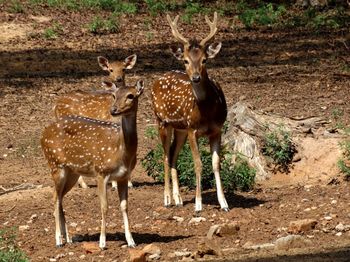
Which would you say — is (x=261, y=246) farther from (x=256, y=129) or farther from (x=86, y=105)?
(x=86, y=105)

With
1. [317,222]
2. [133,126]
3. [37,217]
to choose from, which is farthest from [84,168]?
[317,222]

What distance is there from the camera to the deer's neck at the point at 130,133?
1179 centimetres

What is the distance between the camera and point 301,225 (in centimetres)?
1199

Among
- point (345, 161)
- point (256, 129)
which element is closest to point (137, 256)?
point (345, 161)

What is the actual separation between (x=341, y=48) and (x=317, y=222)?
1240 centimetres

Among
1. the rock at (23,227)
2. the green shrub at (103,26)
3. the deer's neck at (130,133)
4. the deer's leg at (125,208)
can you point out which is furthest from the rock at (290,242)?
the green shrub at (103,26)

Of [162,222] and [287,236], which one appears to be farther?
[162,222]

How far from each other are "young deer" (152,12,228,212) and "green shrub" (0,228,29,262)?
2.26 m

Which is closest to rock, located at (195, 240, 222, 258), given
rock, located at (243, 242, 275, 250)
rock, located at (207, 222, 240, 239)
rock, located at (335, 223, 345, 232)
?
rock, located at (243, 242, 275, 250)

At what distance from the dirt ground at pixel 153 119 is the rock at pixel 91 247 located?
31 mm

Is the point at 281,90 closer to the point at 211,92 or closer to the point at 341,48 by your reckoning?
the point at 341,48

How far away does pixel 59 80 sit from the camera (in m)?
21.4

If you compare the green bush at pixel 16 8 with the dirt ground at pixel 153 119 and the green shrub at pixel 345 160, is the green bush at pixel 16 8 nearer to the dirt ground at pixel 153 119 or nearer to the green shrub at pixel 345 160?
the dirt ground at pixel 153 119

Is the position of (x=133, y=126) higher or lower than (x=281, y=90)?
higher
